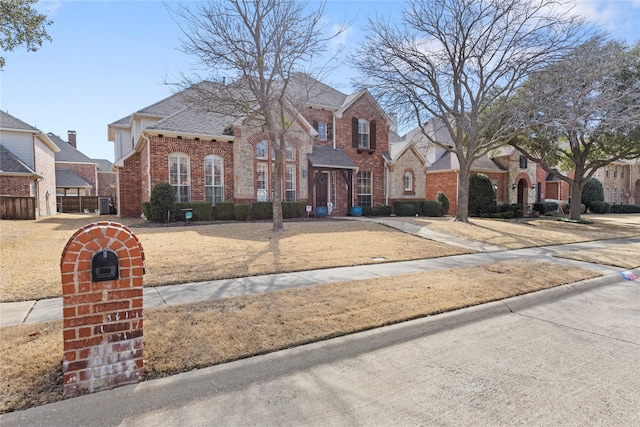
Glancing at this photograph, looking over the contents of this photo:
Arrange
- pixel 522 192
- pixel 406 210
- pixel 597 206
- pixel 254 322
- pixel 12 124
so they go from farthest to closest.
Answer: pixel 597 206 → pixel 522 192 → pixel 12 124 → pixel 406 210 → pixel 254 322

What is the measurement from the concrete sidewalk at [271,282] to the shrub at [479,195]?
1559 cm

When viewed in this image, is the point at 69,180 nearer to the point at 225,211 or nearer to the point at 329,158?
the point at 225,211

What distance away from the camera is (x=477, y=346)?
3973 mm

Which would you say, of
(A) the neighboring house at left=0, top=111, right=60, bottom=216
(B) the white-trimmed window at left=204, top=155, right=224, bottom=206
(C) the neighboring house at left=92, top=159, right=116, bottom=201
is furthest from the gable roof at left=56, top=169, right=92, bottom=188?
(B) the white-trimmed window at left=204, top=155, right=224, bottom=206

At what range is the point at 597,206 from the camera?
1369 inches

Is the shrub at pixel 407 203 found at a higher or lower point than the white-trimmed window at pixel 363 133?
lower

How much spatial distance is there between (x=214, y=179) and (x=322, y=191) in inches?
254

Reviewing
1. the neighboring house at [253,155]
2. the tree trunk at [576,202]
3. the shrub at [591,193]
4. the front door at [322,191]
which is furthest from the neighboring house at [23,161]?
the shrub at [591,193]

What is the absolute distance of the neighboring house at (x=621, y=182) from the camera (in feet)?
133

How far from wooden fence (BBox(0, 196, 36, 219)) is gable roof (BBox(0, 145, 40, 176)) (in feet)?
10.2

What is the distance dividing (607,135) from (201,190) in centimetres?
2275

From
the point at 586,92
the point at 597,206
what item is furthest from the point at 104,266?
the point at 597,206

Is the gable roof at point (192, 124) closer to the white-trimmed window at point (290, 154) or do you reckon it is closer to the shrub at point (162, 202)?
the shrub at point (162, 202)

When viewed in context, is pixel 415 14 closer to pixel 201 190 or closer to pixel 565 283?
pixel 201 190
